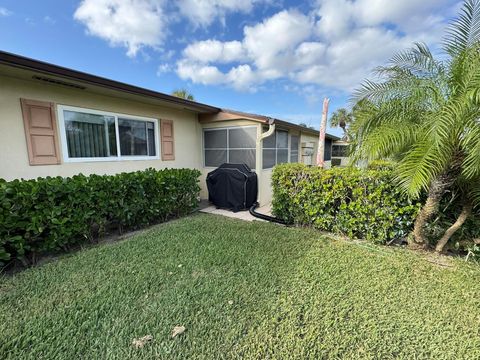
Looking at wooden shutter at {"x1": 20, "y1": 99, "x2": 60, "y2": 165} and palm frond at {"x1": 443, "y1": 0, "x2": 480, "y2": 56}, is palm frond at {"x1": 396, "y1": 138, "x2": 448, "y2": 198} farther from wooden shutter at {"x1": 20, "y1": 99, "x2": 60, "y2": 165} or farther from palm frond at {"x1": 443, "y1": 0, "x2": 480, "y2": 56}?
wooden shutter at {"x1": 20, "y1": 99, "x2": 60, "y2": 165}

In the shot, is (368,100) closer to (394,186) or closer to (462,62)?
(462,62)

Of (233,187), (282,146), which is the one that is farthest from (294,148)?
(233,187)

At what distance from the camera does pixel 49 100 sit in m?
4.12

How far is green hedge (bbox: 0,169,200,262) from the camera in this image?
9.36ft

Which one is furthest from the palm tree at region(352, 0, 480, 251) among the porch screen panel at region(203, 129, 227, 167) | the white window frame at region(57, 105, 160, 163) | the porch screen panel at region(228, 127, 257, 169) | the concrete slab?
the white window frame at region(57, 105, 160, 163)

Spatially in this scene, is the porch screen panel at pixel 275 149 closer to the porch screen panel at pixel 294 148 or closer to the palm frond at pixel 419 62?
the porch screen panel at pixel 294 148

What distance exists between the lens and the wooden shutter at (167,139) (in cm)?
629

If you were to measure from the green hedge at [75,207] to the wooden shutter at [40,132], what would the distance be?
80 cm

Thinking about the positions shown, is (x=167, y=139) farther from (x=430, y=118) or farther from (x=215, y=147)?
(x=430, y=118)

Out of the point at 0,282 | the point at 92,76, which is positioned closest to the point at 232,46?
the point at 92,76

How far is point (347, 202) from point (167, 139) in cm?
517

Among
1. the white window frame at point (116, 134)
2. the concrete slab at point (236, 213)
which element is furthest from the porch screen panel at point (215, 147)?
the white window frame at point (116, 134)

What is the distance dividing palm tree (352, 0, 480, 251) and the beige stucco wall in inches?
205

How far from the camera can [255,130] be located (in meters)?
6.59
